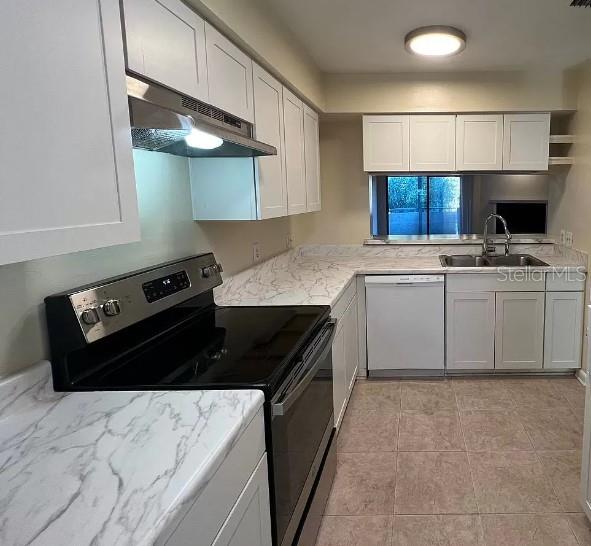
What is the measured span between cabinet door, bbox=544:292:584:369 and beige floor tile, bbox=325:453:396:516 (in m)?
1.72

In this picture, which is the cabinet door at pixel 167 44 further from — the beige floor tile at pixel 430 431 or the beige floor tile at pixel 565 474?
the beige floor tile at pixel 565 474

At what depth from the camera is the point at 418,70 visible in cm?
359

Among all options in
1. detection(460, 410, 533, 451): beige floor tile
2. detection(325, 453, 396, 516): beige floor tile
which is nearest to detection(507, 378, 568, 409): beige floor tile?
detection(460, 410, 533, 451): beige floor tile

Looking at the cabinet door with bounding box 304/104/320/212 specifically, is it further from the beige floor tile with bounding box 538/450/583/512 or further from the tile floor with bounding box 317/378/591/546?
the beige floor tile with bounding box 538/450/583/512

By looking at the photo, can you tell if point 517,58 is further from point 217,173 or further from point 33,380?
point 33,380

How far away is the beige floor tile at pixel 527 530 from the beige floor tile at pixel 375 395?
45.7 inches

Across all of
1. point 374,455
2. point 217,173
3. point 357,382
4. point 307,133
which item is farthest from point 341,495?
point 307,133

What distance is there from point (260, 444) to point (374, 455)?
5.00ft

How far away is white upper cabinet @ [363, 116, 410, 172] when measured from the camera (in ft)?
12.3

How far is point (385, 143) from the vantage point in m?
3.77

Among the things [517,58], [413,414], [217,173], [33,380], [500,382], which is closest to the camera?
[33,380]

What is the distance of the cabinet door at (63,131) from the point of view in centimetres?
82

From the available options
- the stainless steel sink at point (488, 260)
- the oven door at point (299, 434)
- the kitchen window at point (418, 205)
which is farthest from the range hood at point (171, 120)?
the stainless steel sink at point (488, 260)

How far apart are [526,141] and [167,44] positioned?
10.4 ft
